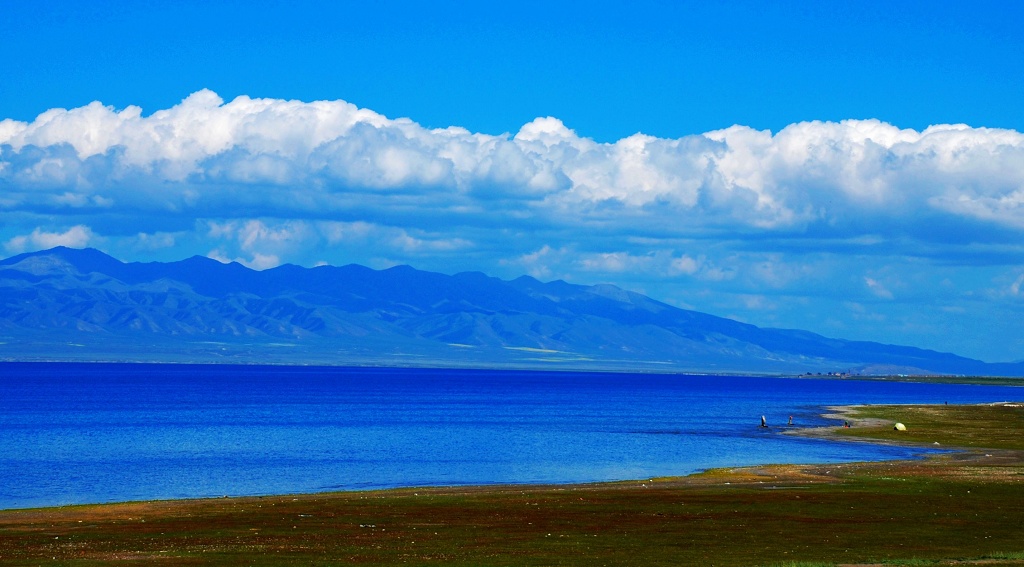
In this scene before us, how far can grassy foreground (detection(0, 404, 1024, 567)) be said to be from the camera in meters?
35.3

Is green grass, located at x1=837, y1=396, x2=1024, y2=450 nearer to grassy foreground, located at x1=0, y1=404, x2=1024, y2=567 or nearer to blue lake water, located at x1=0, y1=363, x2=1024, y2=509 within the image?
blue lake water, located at x1=0, y1=363, x2=1024, y2=509

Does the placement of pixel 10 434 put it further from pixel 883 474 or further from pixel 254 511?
pixel 883 474

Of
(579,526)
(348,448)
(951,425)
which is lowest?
(348,448)

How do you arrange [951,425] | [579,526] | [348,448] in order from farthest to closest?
[951,425] < [348,448] < [579,526]

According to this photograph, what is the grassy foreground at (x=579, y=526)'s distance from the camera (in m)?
35.3

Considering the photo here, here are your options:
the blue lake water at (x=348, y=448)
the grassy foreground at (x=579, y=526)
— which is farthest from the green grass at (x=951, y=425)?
the grassy foreground at (x=579, y=526)

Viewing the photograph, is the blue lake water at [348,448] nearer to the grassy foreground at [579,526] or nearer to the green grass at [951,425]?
the green grass at [951,425]

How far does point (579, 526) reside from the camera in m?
43.2

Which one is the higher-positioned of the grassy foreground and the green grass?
the grassy foreground

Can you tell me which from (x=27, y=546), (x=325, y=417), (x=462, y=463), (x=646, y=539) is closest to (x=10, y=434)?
(x=325, y=417)

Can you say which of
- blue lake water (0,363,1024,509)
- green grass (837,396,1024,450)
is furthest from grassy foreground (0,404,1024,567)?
green grass (837,396,1024,450)

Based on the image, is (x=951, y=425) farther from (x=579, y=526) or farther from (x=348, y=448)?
(x=579, y=526)

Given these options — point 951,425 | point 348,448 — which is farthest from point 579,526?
point 951,425

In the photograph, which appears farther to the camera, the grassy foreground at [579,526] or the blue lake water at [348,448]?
the blue lake water at [348,448]
